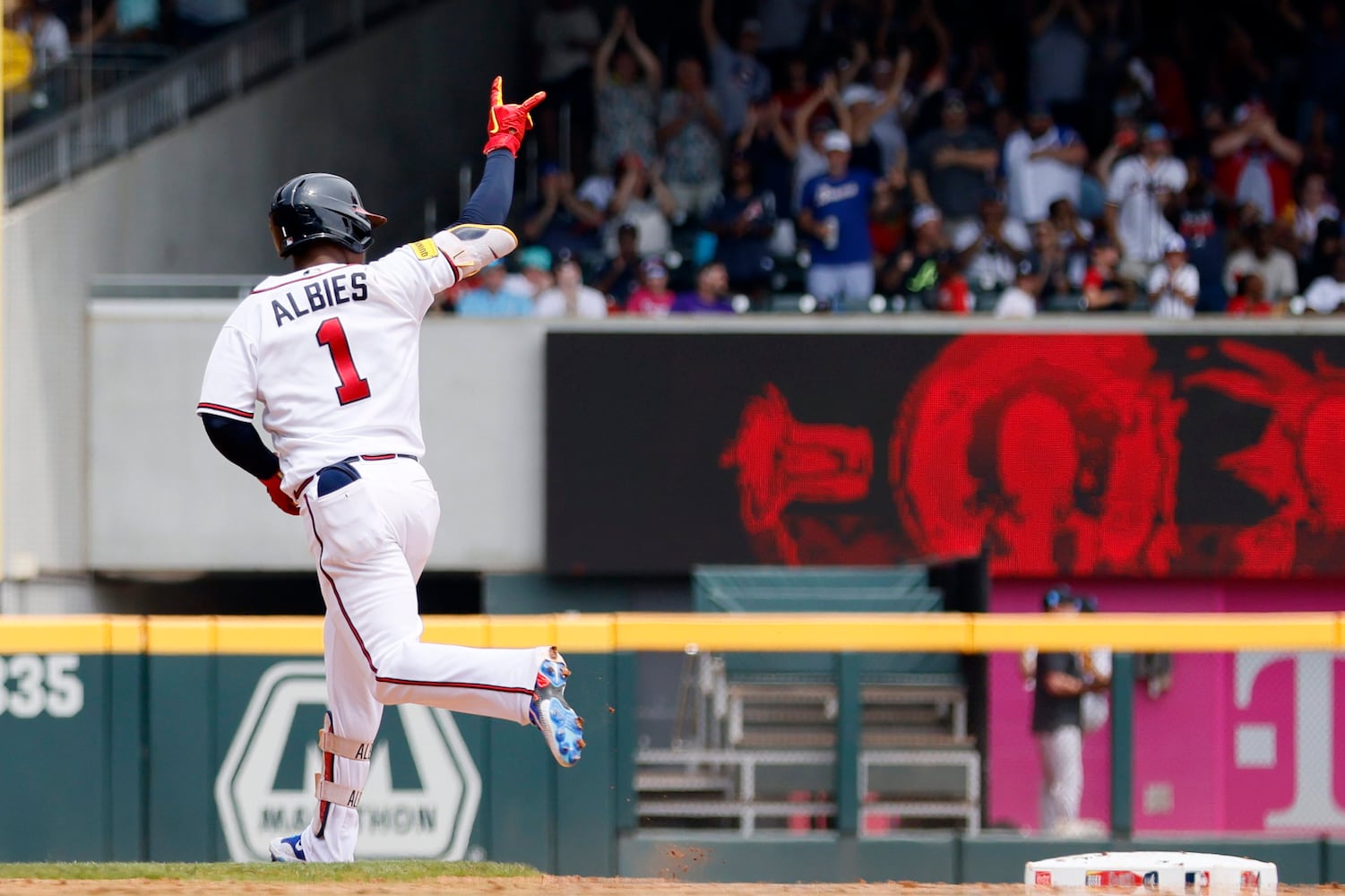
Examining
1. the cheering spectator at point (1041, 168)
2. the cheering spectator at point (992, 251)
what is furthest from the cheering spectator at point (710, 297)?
the cheering spectator at point (1041, 168)

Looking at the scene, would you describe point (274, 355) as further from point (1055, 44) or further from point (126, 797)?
point (1055, 44)

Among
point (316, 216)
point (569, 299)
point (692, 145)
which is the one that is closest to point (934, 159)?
point (692, 145)

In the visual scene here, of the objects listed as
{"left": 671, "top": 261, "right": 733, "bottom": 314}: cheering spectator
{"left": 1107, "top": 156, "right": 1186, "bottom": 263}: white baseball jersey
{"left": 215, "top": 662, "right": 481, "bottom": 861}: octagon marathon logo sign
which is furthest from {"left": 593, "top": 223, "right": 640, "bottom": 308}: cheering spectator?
{"left": 215, "top": 662, "right": 481, "bottom": 861}: octagon marathon logo sign

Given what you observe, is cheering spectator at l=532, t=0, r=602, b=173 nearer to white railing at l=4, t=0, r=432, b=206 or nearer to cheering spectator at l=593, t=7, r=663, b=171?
cheering spectator at l=593, t=7, r=663, b=171

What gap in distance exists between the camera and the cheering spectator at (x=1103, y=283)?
12.0m

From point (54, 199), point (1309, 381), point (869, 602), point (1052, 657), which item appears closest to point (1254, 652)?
point (1052, 657)

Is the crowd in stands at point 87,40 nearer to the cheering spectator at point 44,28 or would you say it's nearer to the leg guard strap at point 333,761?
the cheering spectator at point 44,28

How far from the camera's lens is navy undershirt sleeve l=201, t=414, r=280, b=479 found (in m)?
5.21

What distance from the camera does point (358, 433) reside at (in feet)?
17.1

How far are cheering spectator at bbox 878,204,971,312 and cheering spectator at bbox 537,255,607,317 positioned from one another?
6.50ft

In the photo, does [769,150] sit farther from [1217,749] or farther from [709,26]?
[1217,749]

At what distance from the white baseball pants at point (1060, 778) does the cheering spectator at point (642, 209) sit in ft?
19.7

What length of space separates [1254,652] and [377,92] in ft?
31.1

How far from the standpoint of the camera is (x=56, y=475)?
469 inches
